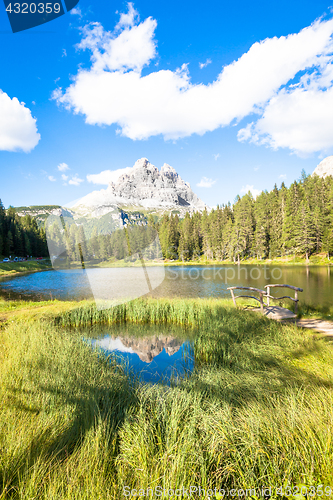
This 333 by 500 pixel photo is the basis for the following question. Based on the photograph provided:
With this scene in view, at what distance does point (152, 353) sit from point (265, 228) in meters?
55.4

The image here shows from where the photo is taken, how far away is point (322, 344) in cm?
549

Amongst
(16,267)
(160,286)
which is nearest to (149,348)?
(160,286)

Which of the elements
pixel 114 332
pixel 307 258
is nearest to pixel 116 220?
pixel 114 332

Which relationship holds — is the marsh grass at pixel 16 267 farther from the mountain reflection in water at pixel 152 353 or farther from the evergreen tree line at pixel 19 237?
the mountain reflection in water at pixel 152 353

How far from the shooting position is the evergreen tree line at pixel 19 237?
5828cm

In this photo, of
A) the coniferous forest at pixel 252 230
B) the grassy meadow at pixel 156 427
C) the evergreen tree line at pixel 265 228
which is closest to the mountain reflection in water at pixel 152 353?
the grassy meadow at pixel 156 427

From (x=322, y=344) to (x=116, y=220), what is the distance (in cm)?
621

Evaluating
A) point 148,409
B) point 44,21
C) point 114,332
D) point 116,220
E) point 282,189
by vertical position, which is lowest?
point 114,332

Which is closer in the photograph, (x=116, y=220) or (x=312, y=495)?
(x=312, y=495)

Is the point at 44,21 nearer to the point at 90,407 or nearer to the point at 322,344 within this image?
the point at 90,407

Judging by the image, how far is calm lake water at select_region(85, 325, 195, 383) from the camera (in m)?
5.75

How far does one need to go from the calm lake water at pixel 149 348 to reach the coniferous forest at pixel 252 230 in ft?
129

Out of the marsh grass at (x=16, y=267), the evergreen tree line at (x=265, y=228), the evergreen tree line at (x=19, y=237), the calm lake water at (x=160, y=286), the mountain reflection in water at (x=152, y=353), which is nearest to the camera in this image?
the mountain reflection in water at (x=152, y=353)

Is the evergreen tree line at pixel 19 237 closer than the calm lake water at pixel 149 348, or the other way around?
the calm lake water at pixel 149 348
